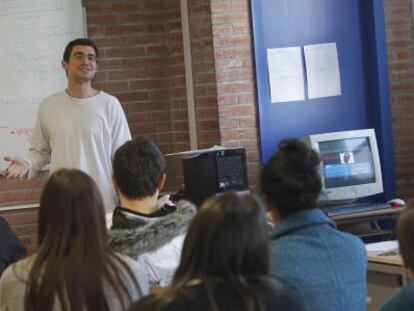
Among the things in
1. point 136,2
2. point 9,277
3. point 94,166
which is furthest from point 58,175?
point 136,2

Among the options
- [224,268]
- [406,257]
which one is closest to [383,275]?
[406,257]

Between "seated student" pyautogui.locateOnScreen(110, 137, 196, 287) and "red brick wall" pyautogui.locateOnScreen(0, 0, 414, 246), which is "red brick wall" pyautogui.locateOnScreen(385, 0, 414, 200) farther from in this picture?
"seated student" pyautogui.locateOnScreen(110, 137, 196, 287)

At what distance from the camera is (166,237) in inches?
107

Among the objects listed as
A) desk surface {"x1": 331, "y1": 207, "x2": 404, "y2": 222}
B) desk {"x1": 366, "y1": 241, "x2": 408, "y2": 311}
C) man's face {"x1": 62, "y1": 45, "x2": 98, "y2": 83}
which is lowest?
desk {"x1": 366, "y1": 241, "x2": 408, "y2": 311}

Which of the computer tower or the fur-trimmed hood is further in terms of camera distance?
the computer tower

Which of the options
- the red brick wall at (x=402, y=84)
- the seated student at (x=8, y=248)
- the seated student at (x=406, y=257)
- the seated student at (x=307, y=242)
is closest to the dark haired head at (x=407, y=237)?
the seated student at (x=406, y=257)

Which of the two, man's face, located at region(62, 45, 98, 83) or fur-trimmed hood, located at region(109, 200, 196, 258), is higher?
man's face, located at region(62, 45, 98, 83)

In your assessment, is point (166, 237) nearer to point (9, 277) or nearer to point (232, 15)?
point (9, 277)

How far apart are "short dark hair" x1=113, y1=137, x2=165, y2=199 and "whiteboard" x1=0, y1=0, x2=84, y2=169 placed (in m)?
2.71

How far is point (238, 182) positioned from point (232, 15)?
3.80 ft

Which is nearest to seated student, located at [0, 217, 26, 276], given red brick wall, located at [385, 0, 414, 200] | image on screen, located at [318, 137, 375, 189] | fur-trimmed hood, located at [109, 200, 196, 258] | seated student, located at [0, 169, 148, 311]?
fur-trimmed hood, located at [109, 200, 196, 258]

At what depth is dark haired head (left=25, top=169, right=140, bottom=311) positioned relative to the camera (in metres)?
2.18

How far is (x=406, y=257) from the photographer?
7.07 ft

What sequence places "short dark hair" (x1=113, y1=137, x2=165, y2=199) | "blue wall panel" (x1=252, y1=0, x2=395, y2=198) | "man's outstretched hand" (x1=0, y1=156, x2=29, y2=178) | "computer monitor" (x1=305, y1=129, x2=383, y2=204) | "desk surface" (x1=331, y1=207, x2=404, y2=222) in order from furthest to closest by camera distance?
"blue wall panel" (x1=252, y1=0, x2=395, y2=198) → "computer monitor" (x1=305, y1=129, x2=383, y2=204) → "desk surface" (x1=331, y1=207, x2=404, y2=222) → "man's outstretched hand" (x1=0, y1=156, x2=29, y2=178) → "short dark hair" (x1=113, y1=137, x2=165, y2=199)
